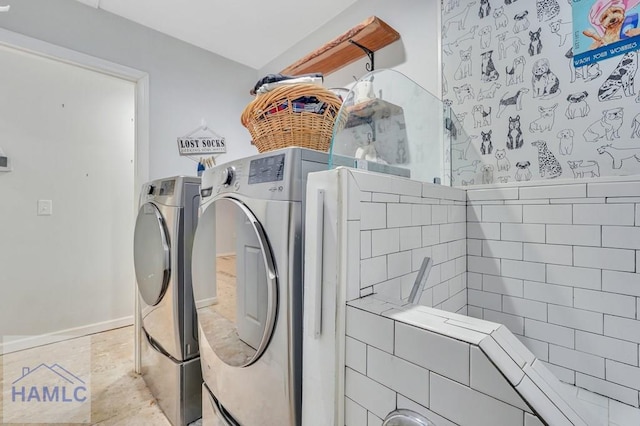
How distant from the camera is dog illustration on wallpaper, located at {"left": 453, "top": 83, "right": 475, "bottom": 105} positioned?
141cm

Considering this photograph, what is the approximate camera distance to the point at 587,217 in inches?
38.3

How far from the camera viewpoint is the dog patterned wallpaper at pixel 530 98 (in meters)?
1.03

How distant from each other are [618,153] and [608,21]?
1.55ft

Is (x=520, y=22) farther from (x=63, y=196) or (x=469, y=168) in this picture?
(x=63, y=196)

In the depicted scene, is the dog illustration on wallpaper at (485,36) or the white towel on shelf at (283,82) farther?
the dog illustration on wallpaper at (485,36)

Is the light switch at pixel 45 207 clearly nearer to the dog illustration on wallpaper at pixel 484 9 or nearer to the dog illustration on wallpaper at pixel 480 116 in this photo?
the dog illustration on wallpaper at pixel 480 116

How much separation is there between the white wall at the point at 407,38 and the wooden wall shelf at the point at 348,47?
0.19 ft

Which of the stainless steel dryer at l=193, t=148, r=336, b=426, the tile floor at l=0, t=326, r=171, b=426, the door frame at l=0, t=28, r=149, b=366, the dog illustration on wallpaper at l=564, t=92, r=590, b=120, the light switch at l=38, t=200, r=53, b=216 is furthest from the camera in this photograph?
the light switch at l=38, t=200, r=53, b=216

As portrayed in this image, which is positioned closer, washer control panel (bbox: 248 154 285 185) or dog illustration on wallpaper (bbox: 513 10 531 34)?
washer control panel (bbox: 248 154 285 185)

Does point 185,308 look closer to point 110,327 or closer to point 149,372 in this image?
point 149,372

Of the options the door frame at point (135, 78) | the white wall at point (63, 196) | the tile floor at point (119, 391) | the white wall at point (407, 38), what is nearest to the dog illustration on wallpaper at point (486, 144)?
the white wall at point (407, 38)

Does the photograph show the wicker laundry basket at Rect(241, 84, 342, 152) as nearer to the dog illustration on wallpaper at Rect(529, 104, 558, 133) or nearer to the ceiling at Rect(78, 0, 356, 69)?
the dog illustration on wallpaper at Rect(529, 104, 558, 133)

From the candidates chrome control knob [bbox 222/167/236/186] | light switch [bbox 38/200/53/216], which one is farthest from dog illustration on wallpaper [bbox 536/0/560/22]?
light switch [bbox 38/200/53/216]

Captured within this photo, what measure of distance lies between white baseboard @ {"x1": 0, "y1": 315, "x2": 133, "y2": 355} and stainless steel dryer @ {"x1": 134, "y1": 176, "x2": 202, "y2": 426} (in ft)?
4.94
